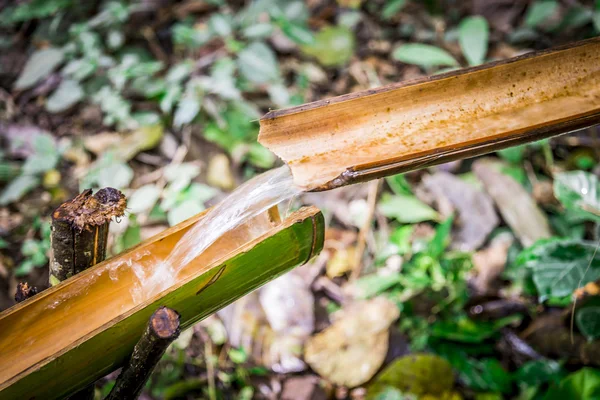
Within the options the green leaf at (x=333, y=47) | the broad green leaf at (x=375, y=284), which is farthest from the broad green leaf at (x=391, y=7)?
the broad green leaf at (x=375, y=284)

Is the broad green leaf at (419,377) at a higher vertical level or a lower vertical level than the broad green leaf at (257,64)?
lower

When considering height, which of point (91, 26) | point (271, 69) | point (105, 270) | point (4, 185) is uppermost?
point (105, 270)

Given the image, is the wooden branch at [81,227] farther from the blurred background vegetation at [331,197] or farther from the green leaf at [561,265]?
the green leaf at [561,265]

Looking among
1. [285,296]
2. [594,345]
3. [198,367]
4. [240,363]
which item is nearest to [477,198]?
[594,345]

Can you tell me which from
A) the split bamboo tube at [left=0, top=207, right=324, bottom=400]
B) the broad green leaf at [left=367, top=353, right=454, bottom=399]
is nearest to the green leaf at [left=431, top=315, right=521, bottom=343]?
the broad green leaf at [left=367, top=353, right=454, bottom=399]

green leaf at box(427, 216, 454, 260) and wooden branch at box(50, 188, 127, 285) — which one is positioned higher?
wooden branch at box(50, 188, 127, 285)

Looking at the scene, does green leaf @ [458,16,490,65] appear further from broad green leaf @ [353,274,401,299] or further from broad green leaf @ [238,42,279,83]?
broad green leaf @ [353,274,401,299]

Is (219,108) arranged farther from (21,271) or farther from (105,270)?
(105,270)
